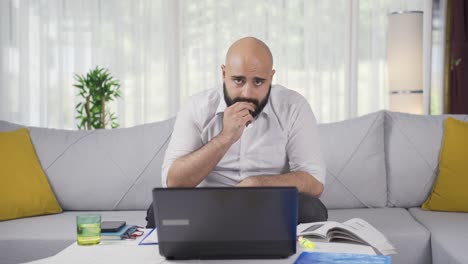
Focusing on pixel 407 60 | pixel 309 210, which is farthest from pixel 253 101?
pixel 407 60

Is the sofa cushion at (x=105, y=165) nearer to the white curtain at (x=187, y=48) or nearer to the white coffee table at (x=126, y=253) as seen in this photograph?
the white coffee table at (x=126, y=253)

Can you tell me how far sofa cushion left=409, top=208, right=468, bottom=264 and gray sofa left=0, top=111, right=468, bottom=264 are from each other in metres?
0.08

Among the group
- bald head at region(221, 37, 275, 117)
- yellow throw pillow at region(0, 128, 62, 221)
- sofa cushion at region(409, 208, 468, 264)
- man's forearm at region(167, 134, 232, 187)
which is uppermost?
bald head at region(221, 37, 275, 117)

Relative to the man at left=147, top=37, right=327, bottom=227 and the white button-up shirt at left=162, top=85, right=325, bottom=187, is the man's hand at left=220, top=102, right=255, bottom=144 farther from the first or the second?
the white button-up shirt at left=162, top=85, right=325, bottom=187

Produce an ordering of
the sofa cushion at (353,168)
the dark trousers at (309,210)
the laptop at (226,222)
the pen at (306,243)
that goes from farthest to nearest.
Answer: the sofa cushion at (353,168) → the dark trousers at (309,210) → the pen at (306,243) → the laptop at (226,222)

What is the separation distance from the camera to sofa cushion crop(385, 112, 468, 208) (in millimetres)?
2883

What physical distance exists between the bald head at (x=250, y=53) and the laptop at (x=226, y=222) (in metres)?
0.92

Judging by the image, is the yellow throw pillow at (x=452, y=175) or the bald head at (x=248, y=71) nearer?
the bald head at (x=248, y=71)

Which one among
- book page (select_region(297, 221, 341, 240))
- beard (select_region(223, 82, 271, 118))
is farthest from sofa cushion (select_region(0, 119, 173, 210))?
book page (select_region(297, 221, 341, 240))

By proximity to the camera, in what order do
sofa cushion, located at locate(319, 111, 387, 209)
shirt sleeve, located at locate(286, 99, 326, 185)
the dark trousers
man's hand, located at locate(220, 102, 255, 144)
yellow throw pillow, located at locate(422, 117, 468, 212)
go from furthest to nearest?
sofa cushion, located at locate(319, 111, 387, 209) < yellow throw pillow, located at locate(422, 117, 468, 212) < shirt sleeve, located at locate(286, 99, 326, 185) < man's hand, located at locate(220, 102, 255, 144) < the dark trousers

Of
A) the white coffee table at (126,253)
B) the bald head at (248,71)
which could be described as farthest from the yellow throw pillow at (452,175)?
the white coffee table at (126,253)

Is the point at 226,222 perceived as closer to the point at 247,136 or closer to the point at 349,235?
the point at 349,235

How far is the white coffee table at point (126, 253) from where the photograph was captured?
56.0 inches

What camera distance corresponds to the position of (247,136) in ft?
7.84
